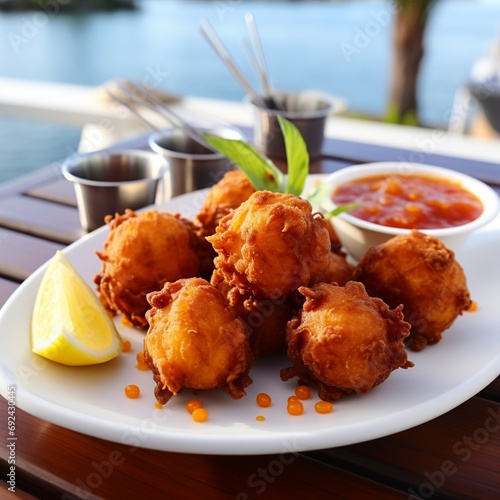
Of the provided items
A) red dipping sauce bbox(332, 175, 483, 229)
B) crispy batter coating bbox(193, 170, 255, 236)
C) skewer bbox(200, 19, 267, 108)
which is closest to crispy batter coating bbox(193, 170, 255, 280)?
crispy batter coating bbox(193, 170, 255, 236)

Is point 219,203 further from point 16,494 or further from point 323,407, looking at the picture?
point 16,494

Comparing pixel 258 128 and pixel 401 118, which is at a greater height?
pixel 258 128

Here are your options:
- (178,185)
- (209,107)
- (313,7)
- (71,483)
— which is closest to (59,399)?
(71,483)

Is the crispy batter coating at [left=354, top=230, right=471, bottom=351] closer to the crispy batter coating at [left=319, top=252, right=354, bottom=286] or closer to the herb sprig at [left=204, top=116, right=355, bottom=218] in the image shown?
the crispy batter coating at [left=319, top=252, right=354, bottom=286]

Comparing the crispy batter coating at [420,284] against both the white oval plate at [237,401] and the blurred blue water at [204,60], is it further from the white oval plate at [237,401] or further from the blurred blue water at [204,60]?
the blurred blue water at [204,60]

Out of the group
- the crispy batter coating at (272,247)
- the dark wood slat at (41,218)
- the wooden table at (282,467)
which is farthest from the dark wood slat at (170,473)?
the dark wood slat at (41,218)

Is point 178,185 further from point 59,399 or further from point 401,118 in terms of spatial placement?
point 401,118
